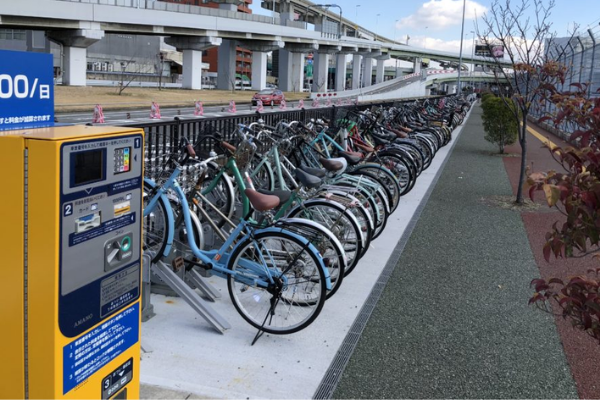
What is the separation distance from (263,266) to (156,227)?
1.18 meters

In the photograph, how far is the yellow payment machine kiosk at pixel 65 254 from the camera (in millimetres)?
2105

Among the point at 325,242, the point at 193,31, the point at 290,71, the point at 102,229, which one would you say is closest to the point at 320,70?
the point at 290,71

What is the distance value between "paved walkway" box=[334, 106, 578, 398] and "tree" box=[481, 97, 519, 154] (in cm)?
860

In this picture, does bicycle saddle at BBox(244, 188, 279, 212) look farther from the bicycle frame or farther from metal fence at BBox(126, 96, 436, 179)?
metal fence at BBox(126, 96, 436, 179)

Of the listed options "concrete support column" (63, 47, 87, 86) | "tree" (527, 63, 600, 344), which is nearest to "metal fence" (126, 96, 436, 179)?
"tree" (527, 63, 600, 344)

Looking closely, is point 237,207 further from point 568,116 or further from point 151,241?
point 568,116

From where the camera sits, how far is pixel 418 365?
3.80 metres

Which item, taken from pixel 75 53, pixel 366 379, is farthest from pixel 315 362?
pixel 75 53

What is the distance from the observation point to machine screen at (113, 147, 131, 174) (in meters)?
2.36

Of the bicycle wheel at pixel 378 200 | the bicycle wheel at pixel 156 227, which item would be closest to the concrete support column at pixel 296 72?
the bicycle wheel at pixel 378 200

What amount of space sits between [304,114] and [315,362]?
7750 millimetres

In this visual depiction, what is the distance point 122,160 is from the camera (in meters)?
2.39

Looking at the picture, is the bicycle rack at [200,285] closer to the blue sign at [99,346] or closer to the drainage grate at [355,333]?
the drainage grate at [355,333]

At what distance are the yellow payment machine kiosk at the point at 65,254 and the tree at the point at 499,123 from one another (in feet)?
47.3
